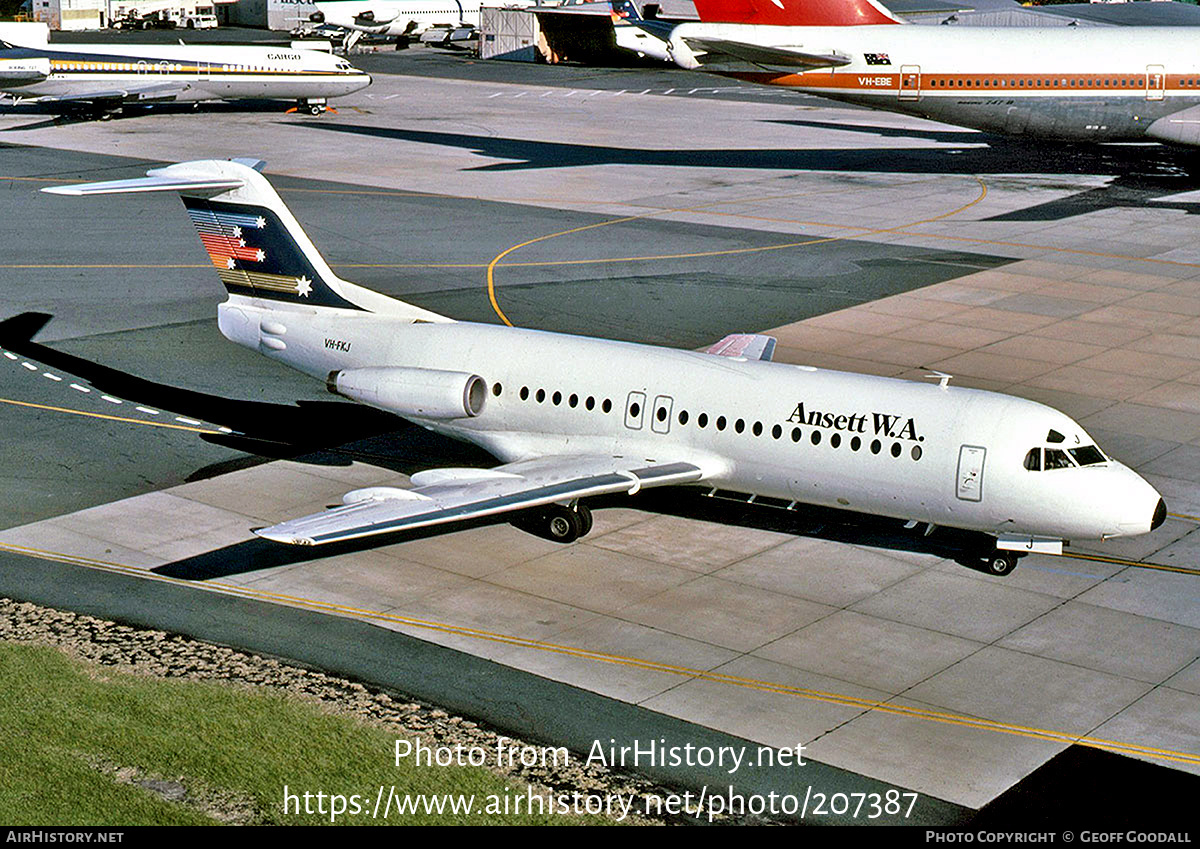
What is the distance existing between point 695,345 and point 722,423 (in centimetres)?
1285

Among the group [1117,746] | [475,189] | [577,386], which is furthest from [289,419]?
[475,189]

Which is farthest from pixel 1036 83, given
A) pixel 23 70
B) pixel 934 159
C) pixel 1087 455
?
pixel 23 70

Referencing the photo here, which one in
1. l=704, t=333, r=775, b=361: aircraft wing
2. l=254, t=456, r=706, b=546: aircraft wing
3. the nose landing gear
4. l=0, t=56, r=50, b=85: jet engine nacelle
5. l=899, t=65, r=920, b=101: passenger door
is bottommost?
l=254, t=456, r=706, b=546: aircraft wing

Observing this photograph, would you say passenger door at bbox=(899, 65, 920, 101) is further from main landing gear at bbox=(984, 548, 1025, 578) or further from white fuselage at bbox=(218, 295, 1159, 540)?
main landing gear at bbox=(984, 548, 1025, 578)

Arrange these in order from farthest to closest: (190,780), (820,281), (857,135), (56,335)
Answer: (857,135), (820,281), (56,335), (190,780)

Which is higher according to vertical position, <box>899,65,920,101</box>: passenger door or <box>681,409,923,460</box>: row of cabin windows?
<box>899,65,920,101</box>: passenger door

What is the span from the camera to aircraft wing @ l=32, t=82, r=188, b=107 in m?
75.2

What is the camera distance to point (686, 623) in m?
22.6

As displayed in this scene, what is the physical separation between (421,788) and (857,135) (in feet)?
209

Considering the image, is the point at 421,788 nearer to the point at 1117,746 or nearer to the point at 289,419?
the point at 1117,746

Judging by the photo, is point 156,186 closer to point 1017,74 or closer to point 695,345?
point 695,345

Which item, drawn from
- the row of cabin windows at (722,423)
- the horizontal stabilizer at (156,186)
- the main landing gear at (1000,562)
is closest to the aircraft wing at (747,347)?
the row of cabin windows at (722,423)

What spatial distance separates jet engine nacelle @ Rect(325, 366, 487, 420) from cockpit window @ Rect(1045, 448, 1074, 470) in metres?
10.0

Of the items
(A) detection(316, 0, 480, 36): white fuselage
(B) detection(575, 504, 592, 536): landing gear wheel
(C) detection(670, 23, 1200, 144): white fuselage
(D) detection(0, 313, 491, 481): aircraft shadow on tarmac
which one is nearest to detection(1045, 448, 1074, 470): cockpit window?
(B) detection(575, 504, 592, 536): landing gear wheel
